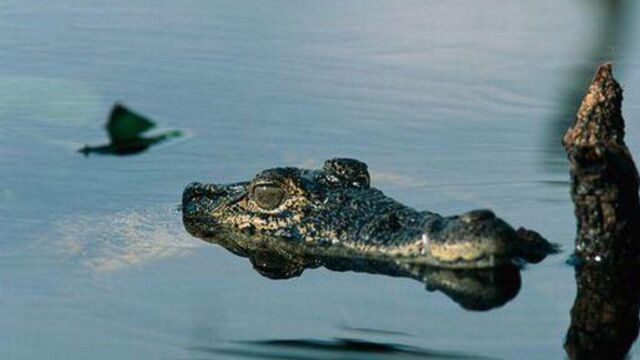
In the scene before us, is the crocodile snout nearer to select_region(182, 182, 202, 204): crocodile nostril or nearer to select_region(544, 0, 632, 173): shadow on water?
select_region(182, 182, 202, 204): crocodile nostril

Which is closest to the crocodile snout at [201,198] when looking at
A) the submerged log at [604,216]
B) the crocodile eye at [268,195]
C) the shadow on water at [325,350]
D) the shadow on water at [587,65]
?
the crocodile eye at [268,195]

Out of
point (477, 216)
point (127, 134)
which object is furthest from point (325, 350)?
point (127, 134)

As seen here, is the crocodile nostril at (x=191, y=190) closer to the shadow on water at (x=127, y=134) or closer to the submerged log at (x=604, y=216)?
the shadow on water at (x=127, y=134)

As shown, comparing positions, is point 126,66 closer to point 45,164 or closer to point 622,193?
point 45,164

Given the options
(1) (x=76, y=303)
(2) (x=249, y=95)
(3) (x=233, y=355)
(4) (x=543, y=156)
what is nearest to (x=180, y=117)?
(2) (x=249, y=95)

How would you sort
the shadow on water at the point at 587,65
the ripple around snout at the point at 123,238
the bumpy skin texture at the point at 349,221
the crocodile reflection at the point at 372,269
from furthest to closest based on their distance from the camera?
the shadow on water at the point at 587,65, the ripple around snout at the point at 123,238, the bumpy skin texture at the point at 349,221, the crocodile reflection at the point at 372,269

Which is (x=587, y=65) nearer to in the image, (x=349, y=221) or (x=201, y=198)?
(x=201, y=198)

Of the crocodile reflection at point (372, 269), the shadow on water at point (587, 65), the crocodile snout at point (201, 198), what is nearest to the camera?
the crocodile reflection at point (372, 269)
